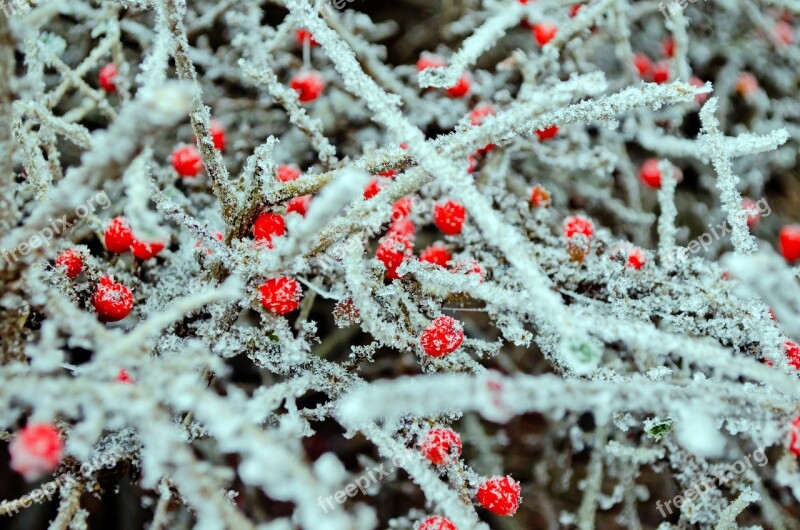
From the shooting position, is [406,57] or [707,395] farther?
[406,57]

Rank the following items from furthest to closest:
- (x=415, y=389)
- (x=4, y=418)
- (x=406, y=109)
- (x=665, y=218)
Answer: (x=406, y=109) → (x=665, y=218) → (x=4, y=418) → (x=415, y=389)

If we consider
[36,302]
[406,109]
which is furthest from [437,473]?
[406,109]

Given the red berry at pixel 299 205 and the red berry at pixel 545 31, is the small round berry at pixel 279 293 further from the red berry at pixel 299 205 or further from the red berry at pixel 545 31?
the red berry at pixel 545 31

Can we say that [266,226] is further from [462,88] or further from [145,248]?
[462,88]

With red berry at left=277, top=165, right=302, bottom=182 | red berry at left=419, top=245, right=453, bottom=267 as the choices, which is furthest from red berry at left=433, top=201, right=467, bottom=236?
red berry at left=277, top=165, right=302, bottom=182

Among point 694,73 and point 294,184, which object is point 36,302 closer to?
point 294,184

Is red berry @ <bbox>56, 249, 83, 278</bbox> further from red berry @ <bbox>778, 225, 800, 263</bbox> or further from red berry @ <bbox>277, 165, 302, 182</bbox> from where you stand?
red berry @ <bbox>778, 225, 800, 263</bbox>

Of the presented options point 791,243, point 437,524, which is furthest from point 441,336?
point 791,243
